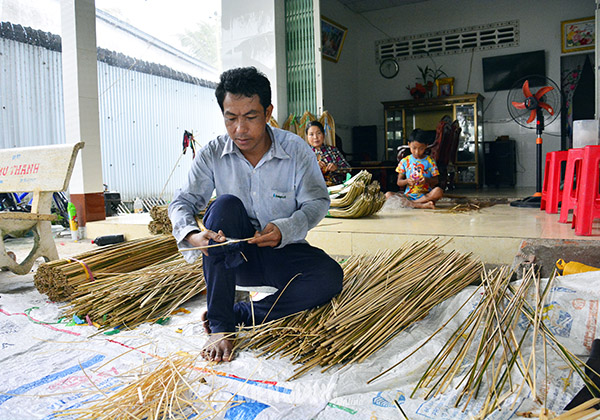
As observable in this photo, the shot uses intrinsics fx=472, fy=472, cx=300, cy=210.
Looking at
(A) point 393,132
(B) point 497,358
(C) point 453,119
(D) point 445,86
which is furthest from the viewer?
(A) point 393,132

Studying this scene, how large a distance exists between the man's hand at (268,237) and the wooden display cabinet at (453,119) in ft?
23.4

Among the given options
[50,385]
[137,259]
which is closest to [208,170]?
[50,385]

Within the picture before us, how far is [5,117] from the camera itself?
16.6 feet

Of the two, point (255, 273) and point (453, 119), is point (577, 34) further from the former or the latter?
point (255, 273)

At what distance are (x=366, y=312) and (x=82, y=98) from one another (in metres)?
3.85

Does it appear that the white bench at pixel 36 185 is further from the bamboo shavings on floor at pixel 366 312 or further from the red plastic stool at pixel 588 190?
the red plastic stool at pixel 588 190

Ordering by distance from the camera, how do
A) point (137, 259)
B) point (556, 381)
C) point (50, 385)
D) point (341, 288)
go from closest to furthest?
point (556, 381)
point (50, 385)
point (341, 288)
point (137, 259)

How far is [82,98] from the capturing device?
4.42m

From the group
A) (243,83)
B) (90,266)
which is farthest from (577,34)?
(90,266)

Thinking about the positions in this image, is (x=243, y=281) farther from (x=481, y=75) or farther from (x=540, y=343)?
(x=481, y=75)

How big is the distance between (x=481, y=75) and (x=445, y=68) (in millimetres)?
680

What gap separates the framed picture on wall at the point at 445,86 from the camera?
8852mm

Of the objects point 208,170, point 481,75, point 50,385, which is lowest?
point 50,385

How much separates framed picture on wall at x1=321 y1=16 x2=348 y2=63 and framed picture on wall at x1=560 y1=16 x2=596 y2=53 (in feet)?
12.6
